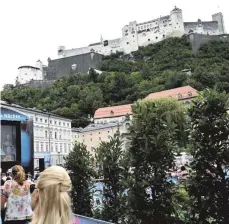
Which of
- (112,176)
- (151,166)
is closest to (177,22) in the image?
(112,176)

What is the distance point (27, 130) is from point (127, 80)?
7194 cm

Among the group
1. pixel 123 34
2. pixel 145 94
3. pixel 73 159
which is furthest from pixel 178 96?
pixel 73 159

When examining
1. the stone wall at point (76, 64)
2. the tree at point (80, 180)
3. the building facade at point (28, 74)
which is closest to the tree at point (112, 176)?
the tree at point (80, 180)

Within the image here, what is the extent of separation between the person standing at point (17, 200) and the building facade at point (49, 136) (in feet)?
124

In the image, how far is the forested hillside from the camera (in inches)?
2972

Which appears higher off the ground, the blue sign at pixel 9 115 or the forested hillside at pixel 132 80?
the forested hillside at pixel 132 80

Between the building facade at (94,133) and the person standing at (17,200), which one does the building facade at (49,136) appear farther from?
the person standing at (17,200)

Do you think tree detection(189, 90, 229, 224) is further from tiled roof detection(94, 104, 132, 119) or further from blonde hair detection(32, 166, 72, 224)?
tiled roof detection(94, 104, 132, 119)

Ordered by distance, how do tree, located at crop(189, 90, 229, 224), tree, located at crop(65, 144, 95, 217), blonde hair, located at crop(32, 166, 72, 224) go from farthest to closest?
tree, located at crop(65, 144, 95, 217)
tree, located at crop(189, 90, 229, 224)
blonde hair, located at crop(32, 166, 72, 224)

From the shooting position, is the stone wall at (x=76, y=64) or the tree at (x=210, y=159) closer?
the tree at (x=210, y=159)

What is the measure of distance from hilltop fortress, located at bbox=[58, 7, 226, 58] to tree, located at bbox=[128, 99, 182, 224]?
96.2 meters

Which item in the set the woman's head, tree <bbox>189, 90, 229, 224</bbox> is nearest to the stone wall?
tree <bbox>189, 90, 229, 224</bbox>

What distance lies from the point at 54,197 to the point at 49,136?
46161 mm

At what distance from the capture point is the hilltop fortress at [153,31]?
103 metres
